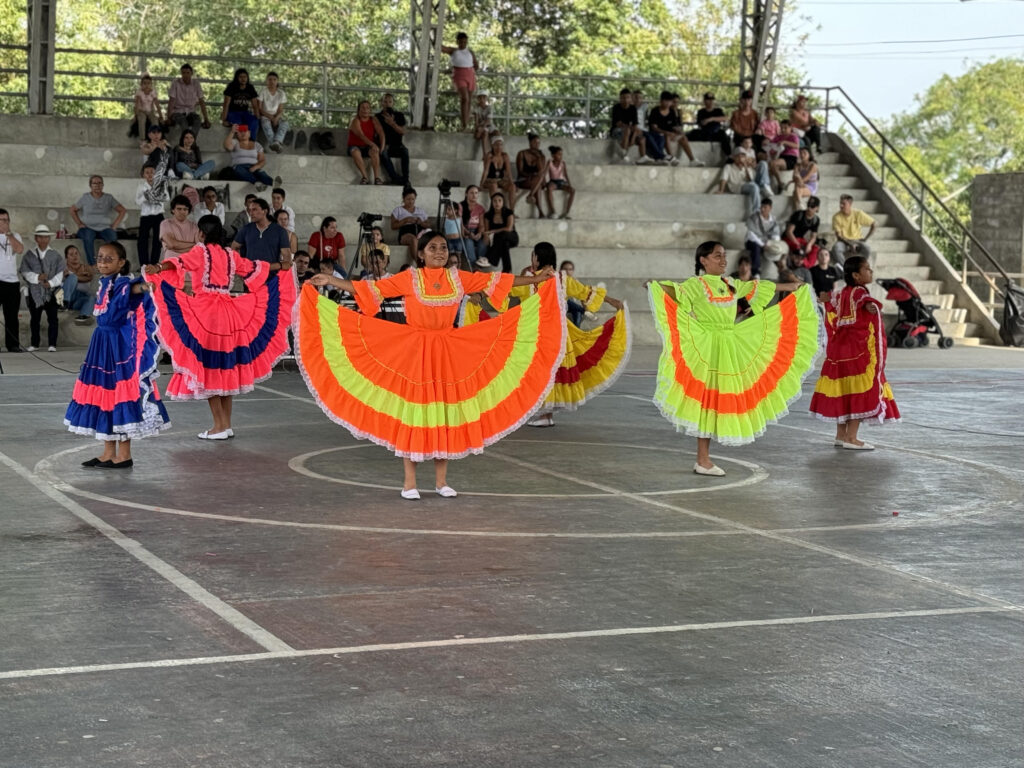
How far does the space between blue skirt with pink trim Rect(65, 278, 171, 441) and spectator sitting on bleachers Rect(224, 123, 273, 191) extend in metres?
13.0

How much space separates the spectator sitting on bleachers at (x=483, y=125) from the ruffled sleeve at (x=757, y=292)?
14561 millimetres

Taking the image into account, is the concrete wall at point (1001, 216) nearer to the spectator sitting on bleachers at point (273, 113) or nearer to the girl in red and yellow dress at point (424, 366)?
the spectator sitting on bleachers at point (273, 113)

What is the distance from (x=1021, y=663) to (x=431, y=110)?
21.7 metres

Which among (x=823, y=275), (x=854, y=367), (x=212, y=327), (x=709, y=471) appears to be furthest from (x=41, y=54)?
(x=709, y=471)

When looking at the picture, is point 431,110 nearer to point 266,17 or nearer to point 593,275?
point 593,275

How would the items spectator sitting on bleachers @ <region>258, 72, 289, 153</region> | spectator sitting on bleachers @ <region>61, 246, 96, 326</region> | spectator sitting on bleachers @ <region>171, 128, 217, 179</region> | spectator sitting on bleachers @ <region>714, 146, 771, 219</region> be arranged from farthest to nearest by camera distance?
spectator sitting on bleachers @ <region>714, 146, 771, 219</region> → spectator sitting on bleachers @ <region>258, 72, 289, 153</region> → spectator sitting on bleachers @ <region>171, 128, 217, 179</region> → spectator sitting on bleachers @ <region>61, 246, 96, 326</region>

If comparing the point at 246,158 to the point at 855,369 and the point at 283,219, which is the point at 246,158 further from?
the point at 855,369

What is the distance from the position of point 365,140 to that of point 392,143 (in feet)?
2.14

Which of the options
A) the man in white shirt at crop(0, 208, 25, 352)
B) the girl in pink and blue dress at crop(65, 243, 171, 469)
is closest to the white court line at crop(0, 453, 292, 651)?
the girl in pink and blue dress at crop(65, 243, 171, 469)

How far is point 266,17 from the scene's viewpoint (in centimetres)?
4541

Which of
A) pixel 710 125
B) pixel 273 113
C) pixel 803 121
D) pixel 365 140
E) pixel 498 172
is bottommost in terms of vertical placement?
pixel 498 172

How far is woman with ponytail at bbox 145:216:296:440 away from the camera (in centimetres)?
1196

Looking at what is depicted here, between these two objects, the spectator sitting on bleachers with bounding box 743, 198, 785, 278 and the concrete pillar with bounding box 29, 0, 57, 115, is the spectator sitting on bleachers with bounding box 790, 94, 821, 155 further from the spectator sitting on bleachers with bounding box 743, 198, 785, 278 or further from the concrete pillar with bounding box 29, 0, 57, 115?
the concrete pillar with bounding box 29, 0, 57, 115

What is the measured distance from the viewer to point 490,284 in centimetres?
1004
